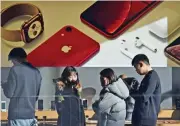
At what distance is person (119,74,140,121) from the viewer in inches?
193

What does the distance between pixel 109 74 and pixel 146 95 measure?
0.35 m

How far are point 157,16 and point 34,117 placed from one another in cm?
128

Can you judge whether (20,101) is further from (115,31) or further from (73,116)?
(115,31)

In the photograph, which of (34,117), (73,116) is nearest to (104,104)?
(73,116)

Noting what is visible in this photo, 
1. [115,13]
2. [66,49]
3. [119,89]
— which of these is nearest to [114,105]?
[119,89]

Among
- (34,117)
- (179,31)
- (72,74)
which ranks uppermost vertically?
(179,31)

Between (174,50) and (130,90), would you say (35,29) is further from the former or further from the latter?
(174,50)

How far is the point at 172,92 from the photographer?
4.87 metres

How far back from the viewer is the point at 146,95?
495 centimetres

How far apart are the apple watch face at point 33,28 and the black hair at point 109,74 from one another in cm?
60

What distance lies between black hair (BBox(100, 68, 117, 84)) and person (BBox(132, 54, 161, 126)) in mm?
183

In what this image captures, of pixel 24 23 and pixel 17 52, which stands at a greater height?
pixel 24 23

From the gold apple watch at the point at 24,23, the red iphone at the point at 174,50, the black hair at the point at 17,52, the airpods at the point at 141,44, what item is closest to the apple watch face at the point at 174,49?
the red iphone at the point at 174,50

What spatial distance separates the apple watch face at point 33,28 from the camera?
16.1ft
